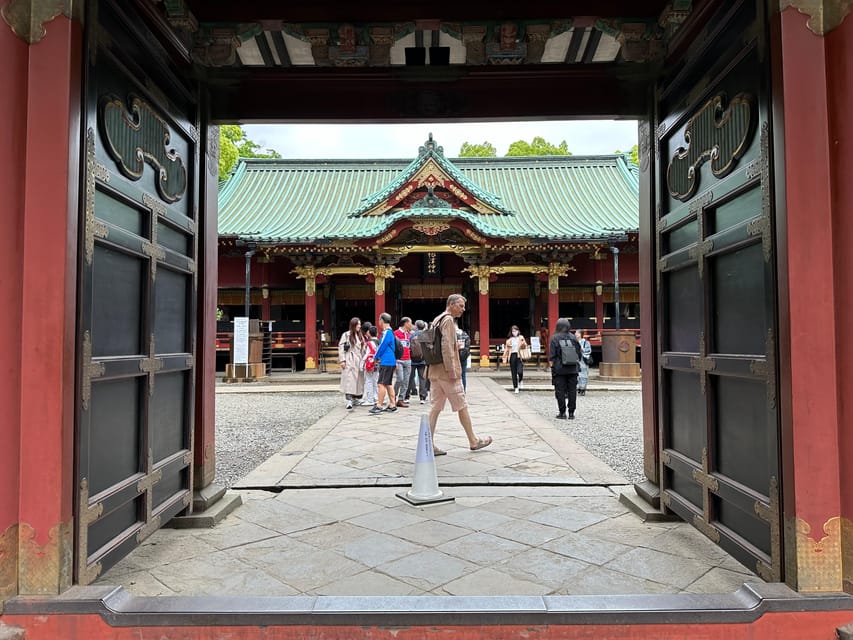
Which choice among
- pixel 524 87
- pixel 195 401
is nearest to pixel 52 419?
pixel 195 401

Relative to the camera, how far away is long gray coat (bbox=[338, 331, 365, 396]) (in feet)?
28.6

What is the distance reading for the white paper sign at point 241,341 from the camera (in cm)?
1381

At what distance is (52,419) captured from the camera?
203 cm

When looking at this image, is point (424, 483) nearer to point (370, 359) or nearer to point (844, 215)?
point (844, 215)

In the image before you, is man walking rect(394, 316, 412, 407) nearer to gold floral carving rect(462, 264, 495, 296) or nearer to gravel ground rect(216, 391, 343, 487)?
gravel ground rect(216, 391, 343, 487)

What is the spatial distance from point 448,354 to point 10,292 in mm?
3497

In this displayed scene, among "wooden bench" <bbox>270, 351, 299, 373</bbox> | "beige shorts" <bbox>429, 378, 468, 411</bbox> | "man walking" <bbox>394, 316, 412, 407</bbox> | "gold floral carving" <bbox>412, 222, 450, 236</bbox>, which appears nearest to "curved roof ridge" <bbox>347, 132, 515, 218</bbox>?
"gold floral carving" <bbox>412, 222, 450, 236</bbox>

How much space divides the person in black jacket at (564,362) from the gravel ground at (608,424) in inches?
14.7

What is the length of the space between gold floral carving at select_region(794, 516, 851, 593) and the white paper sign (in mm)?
13243

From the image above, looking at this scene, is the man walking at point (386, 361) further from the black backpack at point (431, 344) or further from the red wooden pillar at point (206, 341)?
the red wooden pillar at point (206, 341)

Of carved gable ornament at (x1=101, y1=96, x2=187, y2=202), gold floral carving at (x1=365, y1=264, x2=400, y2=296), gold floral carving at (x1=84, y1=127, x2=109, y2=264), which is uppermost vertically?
gold floral carving at (x1=365, y1=264, x2=400, y2=296)

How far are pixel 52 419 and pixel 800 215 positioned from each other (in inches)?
118

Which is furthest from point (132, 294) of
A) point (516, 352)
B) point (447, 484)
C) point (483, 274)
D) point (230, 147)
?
point (230, 147)

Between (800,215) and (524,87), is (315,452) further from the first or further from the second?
(800,215)
